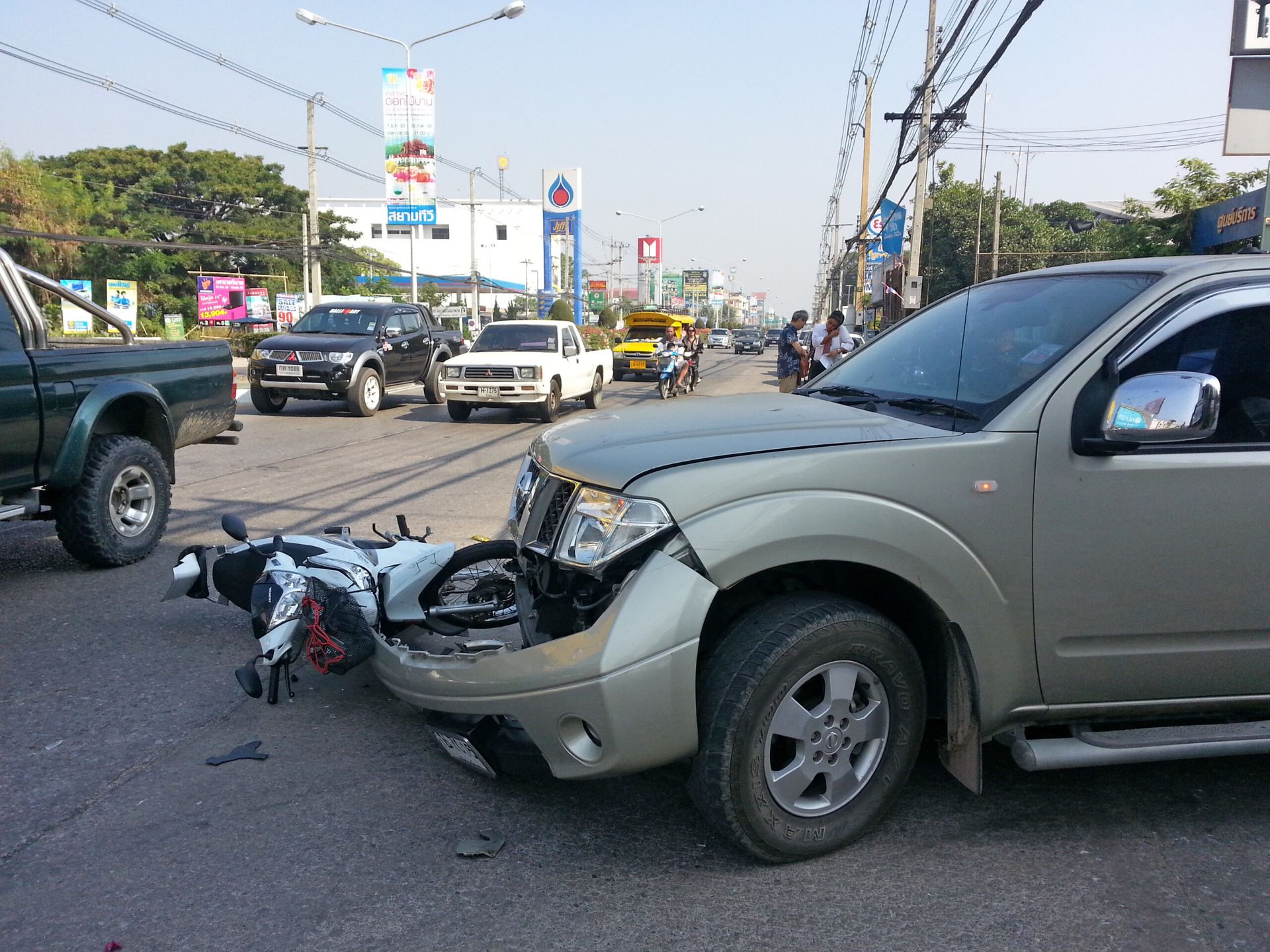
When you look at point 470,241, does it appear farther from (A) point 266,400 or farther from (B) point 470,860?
(B) point 470,860

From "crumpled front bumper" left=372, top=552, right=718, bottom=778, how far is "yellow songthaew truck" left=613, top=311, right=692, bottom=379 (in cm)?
2557

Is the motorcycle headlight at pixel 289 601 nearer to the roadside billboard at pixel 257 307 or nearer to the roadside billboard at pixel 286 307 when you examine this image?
the roadside billboard at pixel 257 307

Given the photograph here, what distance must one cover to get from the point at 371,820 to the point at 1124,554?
250cm

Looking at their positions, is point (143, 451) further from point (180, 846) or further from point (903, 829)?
point (903, 829)

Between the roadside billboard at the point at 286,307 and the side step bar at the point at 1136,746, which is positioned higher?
the roadside billboard at the point at 286,307

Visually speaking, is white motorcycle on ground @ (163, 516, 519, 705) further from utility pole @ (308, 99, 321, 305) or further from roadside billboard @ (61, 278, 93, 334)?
utility pole @ (308, 99, 321, 305)

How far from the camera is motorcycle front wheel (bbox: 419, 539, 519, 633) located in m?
4.09

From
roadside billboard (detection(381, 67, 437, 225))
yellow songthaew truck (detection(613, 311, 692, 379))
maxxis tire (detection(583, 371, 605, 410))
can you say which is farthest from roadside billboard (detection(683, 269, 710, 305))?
maxxis tire (detection(583, 371, 605, 410))

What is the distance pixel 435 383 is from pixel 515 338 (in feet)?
8.78

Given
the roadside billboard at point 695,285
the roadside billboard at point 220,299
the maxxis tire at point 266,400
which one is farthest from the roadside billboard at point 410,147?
the roadside billboard at point 695,285

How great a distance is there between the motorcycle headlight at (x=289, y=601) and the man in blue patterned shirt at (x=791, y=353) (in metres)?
12.0

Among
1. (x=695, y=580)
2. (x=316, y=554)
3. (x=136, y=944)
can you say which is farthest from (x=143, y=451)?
(x=695, y=580)

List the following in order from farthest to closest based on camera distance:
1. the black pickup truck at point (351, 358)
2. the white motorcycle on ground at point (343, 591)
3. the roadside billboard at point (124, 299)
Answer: the roadside billboard at point (124, 299)
the black pickup truck at point (351, 358)
the white motorcycle on ground at point (343, 591)

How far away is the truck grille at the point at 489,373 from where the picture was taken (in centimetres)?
1589
